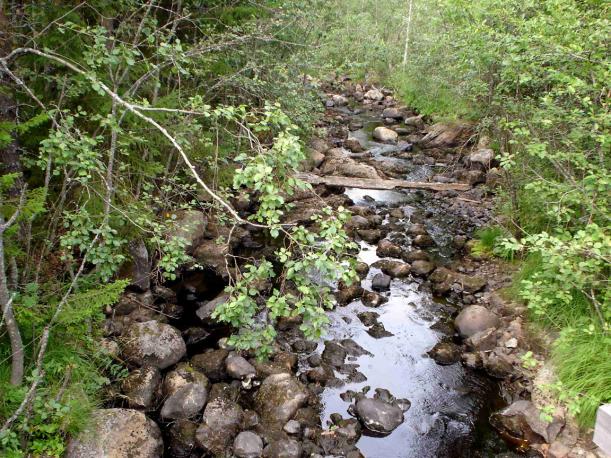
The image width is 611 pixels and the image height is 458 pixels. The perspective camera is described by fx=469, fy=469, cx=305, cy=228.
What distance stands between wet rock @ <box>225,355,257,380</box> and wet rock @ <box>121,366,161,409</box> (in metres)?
1.05

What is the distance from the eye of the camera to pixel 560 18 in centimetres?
616

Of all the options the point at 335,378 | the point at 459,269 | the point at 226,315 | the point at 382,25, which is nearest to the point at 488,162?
the point at 459,269

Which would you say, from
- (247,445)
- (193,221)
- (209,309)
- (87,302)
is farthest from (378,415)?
(193,221)

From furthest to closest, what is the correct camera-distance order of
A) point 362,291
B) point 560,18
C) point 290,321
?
1. point 362,291
2. point 290,321
3. point 560,18

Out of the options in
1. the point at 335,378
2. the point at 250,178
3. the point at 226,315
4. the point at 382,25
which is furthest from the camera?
the point at 382,25

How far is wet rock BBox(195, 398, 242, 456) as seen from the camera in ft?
19.7

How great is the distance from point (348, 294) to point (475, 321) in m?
2.51

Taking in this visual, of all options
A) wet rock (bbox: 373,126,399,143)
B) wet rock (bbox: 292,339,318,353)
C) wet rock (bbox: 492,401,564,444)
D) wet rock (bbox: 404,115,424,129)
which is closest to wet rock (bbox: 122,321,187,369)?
wet rock (bbox: 292,339,318,353)

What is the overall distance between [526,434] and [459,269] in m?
4.70

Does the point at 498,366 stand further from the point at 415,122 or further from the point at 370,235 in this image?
the point at 415,122

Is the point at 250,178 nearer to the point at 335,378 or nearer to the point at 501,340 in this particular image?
the point at 335,378

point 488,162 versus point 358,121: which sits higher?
point 488,162

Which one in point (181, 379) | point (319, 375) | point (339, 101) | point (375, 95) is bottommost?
point (339, 101)

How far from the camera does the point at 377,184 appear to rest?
48.0ft
